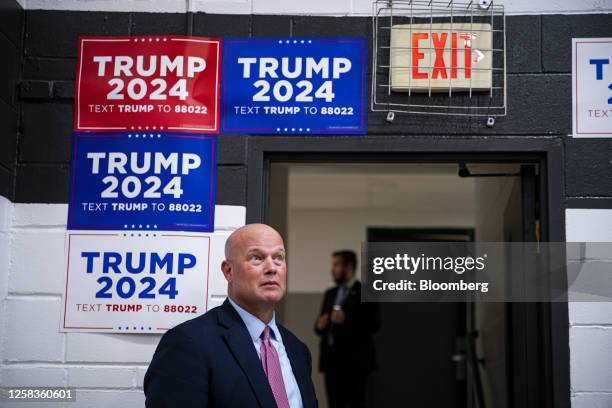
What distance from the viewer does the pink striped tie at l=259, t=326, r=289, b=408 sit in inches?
94.7

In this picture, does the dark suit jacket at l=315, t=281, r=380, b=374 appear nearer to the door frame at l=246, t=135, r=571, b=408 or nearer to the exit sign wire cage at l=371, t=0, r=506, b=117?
the door frame at l=246, t=135, r=571, b=408

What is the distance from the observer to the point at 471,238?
729 cm

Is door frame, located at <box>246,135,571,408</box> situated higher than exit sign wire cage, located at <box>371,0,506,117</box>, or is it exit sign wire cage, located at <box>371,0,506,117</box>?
exit sign wire cage, located at <box>371,0,506,117</box>

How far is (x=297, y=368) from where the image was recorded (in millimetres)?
2590

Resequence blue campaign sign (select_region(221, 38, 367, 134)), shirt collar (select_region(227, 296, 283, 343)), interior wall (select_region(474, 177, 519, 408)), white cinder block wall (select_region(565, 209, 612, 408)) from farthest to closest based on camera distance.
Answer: interior wall (select_region(474, 177, 519, 408)), blue campaign sign (select_region(221, 38, 367, 134)), white cinder block wall (select_region(565, 209, 612, 408)), shirt collar (select_region(227, 296, 283, 343))

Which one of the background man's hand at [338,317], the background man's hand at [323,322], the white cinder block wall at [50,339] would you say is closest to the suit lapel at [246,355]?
the white cinder block wall at [50,339]

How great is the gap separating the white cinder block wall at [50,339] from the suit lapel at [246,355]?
0.77 meters

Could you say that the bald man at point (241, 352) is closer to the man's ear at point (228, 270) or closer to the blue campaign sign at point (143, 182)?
the man's ear at point (228, 270)

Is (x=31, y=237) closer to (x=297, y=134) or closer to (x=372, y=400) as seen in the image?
(x=297, y=134)

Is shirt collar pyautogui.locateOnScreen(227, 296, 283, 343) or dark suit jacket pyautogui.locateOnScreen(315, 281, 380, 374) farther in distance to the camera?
dark suit jacket pyautogui.locateOnScreen(315, 281, 380, 374)

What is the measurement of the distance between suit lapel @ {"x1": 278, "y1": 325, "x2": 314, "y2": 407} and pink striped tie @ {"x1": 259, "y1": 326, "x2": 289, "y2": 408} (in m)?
0.09

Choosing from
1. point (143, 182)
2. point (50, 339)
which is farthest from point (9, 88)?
point (50, 339)

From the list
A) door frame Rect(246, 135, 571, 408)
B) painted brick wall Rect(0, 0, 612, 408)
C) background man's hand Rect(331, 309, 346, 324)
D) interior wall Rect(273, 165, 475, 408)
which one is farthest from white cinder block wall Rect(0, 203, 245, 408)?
interior wall Rect(273, 165, 475, 408)

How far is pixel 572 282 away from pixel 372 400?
425cm
